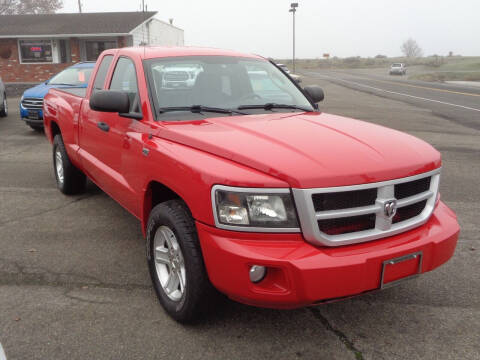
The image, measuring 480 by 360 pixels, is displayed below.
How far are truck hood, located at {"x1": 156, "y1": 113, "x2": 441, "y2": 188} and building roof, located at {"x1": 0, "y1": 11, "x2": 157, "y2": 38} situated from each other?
27.6m

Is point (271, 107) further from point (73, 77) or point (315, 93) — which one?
point (73, 77)

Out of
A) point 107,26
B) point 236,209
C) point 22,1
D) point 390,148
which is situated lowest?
point 236,209

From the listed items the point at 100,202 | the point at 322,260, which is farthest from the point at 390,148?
the point at 100,202

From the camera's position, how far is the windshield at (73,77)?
34.3ft

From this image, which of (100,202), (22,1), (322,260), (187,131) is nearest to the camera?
(322,260)

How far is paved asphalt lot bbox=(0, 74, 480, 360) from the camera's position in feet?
9.05

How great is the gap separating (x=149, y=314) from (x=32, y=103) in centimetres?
908

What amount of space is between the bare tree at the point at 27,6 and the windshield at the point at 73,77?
61152mm

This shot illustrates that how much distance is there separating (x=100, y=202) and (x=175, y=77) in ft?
8.30

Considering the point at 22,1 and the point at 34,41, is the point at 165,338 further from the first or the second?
the point at 22,1

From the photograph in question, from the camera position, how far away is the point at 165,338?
286 cm

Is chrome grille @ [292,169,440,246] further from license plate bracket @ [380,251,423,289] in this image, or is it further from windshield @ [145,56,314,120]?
windshield @ [145,56,314,120]

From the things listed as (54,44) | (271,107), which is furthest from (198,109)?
(54,44)

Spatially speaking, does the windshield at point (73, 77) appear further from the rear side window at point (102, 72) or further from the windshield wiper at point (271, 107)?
the windshield wiper at point (271, 107)
